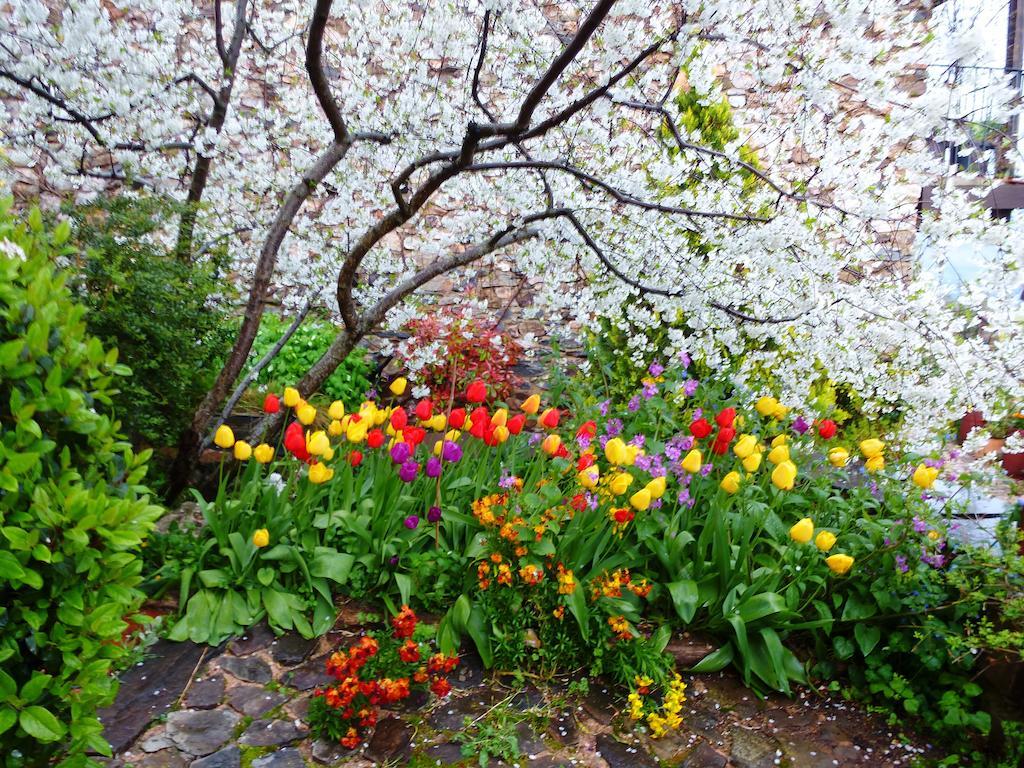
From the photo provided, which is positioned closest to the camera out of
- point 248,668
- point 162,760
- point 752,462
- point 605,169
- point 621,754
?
point 162,760

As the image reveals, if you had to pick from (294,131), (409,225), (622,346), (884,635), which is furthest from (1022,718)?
(409,225)

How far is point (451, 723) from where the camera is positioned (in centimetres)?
251

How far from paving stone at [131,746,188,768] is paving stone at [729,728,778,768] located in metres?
1.79

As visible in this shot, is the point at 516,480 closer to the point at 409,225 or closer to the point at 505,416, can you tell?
the point at 505,416

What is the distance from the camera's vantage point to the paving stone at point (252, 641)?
2729 mm

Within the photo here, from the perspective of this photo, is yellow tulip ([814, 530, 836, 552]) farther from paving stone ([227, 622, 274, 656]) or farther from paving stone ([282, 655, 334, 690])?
paving stone ([227, 622, 274, 656])

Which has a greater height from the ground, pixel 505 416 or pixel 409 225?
pixel 409 225

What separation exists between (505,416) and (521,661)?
966 millimetres

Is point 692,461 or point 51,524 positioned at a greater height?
point 692,461

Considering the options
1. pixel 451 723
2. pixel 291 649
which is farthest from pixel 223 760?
pixel 451 723

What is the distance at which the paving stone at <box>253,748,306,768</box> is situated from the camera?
2264 millimetres

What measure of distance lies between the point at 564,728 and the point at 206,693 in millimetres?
1242

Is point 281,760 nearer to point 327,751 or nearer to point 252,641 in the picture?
point 327,751

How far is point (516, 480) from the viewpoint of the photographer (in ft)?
9.60
